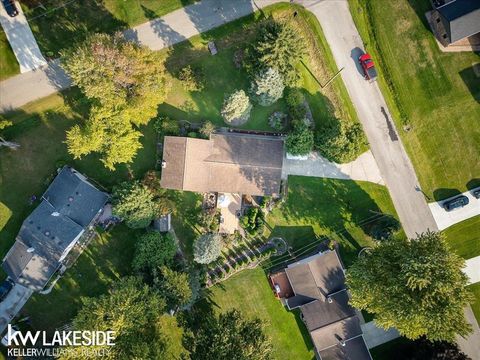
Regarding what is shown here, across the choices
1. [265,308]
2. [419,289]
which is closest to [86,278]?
[265,308]

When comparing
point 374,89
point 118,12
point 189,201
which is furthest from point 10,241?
point 374,89

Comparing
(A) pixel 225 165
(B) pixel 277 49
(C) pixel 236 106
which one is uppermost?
(B) pixel 277 49

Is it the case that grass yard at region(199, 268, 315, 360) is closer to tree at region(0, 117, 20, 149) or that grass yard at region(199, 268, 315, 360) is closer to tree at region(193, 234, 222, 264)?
tree at region(193, 234, 222, 264)

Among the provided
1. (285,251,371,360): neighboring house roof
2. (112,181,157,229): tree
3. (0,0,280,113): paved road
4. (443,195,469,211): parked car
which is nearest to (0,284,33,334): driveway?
(112,181,157,229): tree

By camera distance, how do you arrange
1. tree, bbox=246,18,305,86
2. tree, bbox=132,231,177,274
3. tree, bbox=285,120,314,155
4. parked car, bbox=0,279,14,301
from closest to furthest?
tree, bbox=246,18,305,86 < tree, bbox=132,231,177,274 < tree, bbox=285,120,314,155 < parked car, bbox=0,279,14,301

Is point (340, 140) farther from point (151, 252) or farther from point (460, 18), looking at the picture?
point (151, 252)

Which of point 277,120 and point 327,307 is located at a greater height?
point 277,120
